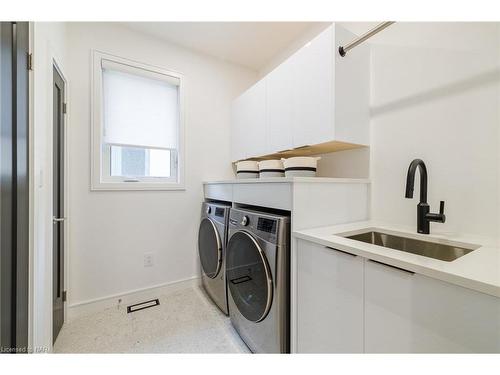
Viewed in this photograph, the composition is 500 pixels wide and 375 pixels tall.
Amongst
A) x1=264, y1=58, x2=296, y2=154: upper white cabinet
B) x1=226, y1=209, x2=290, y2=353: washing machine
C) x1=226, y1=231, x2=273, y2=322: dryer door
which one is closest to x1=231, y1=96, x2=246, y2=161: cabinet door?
x1=264, y1=58, x2=296, y2=154: upper white cabinet

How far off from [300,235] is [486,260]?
672mm

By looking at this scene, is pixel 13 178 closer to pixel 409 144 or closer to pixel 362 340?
pixel 362 340

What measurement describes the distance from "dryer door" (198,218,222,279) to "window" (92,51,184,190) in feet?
1.80

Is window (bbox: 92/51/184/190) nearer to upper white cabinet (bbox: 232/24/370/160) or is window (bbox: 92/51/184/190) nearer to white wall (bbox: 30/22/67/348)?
white wall (bbox: 30/22/67/348)

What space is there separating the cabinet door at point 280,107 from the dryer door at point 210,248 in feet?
2.88

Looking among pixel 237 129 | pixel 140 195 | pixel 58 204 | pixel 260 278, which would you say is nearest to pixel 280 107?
pixel 237 129

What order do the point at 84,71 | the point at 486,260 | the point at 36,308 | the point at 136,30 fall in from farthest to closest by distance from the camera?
the point at 136,30 < the point at 84,71 < the point at 36,308 < the point at 486,260

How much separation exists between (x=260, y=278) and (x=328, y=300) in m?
0.42

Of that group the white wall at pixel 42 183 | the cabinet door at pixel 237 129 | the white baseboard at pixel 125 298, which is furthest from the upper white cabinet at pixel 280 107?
the white baseboard at pixel 125 298

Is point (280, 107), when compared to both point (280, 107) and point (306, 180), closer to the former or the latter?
point (280, 107)

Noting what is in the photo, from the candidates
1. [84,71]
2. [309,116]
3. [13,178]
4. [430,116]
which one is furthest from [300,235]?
[84,71]

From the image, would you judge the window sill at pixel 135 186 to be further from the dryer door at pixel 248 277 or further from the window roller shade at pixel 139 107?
the dryer door at pixel 248 277

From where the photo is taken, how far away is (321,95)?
4.49 ft

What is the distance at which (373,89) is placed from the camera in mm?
1480
